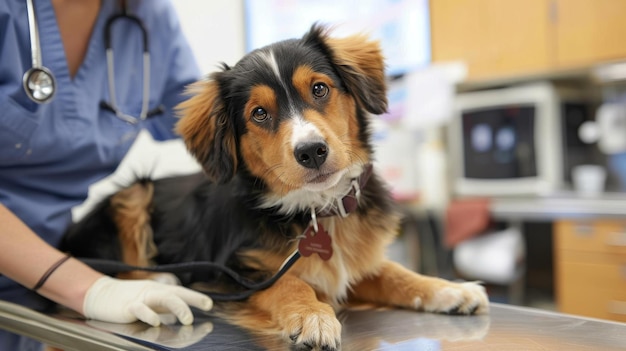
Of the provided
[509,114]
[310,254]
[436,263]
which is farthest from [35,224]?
[436,263]

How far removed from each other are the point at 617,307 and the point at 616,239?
321 mm

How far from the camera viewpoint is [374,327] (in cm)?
109

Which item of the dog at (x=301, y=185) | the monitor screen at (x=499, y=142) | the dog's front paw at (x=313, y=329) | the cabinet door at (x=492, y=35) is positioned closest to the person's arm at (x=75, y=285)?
the dog at (x=301, y=185)

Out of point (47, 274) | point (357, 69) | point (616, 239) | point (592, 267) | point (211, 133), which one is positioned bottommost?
point (592, 267)

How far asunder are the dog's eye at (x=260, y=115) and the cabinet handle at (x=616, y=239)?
2.19 metres

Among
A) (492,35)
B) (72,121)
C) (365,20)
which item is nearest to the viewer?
(72,121)

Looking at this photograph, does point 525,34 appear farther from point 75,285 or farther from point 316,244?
point 75,285

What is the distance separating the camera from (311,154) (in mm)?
1065

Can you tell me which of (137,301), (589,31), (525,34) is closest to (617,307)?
(589,31)

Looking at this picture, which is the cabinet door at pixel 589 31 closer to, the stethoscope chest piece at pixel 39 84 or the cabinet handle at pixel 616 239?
the cabinet handle at pixel 616 239

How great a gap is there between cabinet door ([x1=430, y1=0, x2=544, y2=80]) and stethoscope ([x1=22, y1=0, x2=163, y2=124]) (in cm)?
254

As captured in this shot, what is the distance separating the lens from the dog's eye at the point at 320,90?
1.18 metres

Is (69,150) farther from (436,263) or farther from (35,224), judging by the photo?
(436,263)

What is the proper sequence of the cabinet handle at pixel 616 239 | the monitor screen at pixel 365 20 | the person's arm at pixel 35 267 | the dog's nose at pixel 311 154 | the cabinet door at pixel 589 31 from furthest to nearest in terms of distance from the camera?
the monitor screen at pixel 365 20
the cabinet door at pixel 589 31
the cabinet handle at pixel 616 239
the person's arm at pixel 35 267
the dog's nose at pixel 311 154
